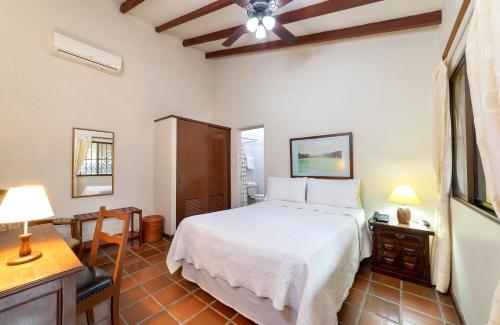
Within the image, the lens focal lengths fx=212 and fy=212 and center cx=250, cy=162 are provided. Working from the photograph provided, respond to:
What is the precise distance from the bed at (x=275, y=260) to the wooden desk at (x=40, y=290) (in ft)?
3.40

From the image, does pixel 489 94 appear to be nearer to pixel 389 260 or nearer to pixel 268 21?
pixel 268 21

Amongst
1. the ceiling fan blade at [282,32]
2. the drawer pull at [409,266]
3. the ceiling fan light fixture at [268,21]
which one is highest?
the ceiling fan blade at [282,32]

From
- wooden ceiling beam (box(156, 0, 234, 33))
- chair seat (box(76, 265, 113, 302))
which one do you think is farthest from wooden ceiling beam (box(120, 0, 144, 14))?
chair seat (box(76, 265, 113, 302))

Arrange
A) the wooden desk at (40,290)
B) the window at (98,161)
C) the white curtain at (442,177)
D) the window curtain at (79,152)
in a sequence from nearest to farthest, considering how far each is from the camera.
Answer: the wooden desk at (40,290) → the white curtain at (442,177) → the window curtain at (79,152) → the window at (98,161)

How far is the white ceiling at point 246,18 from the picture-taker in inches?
99.3

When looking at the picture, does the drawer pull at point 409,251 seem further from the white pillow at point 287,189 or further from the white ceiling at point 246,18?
the white ceiling at point 246,18

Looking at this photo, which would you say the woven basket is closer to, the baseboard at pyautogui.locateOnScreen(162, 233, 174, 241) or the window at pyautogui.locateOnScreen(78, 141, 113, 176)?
the baseboard at pyautogui.locateOnScreen(162, 233, 174, 241)

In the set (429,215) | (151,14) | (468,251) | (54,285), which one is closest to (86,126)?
(151,14)

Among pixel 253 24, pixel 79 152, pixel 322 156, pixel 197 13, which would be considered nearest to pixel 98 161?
pixel 79 152

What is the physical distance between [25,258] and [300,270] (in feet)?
5.21

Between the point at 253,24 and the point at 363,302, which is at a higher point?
the point at 253,24

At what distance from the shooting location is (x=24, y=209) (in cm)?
111

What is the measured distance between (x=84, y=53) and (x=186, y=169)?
2228mm

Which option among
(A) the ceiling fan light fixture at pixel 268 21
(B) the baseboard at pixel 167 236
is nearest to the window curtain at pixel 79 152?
(B) the baseboard at pixel 167 236
